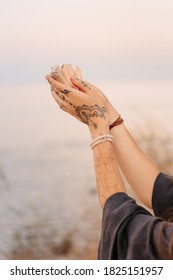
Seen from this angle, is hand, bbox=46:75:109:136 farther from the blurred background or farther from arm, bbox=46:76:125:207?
the blurred background

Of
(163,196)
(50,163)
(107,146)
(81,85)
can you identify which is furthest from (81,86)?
(50,163)

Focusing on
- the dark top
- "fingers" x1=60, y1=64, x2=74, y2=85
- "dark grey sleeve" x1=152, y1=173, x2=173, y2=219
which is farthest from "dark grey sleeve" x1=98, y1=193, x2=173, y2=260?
"fingers" x1=60, y1=64, x2=74, y2=85

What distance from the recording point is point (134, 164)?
1095mm

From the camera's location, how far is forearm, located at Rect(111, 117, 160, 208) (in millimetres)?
1076

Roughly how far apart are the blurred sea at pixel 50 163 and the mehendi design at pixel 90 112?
1.19 ft

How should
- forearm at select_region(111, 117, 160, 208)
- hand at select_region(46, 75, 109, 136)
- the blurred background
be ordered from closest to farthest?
1. hand at select_region(46, 75, 109, 136)
2. forearm at select_region(111, 117, 160, 208)
3. the blurred background

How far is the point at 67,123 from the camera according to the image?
1351mm

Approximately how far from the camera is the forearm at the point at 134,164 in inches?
42.4

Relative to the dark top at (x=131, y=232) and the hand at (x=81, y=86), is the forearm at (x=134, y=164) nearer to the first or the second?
the hand at (x=81, y=86)

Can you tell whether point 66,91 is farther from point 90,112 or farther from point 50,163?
point 50,163
